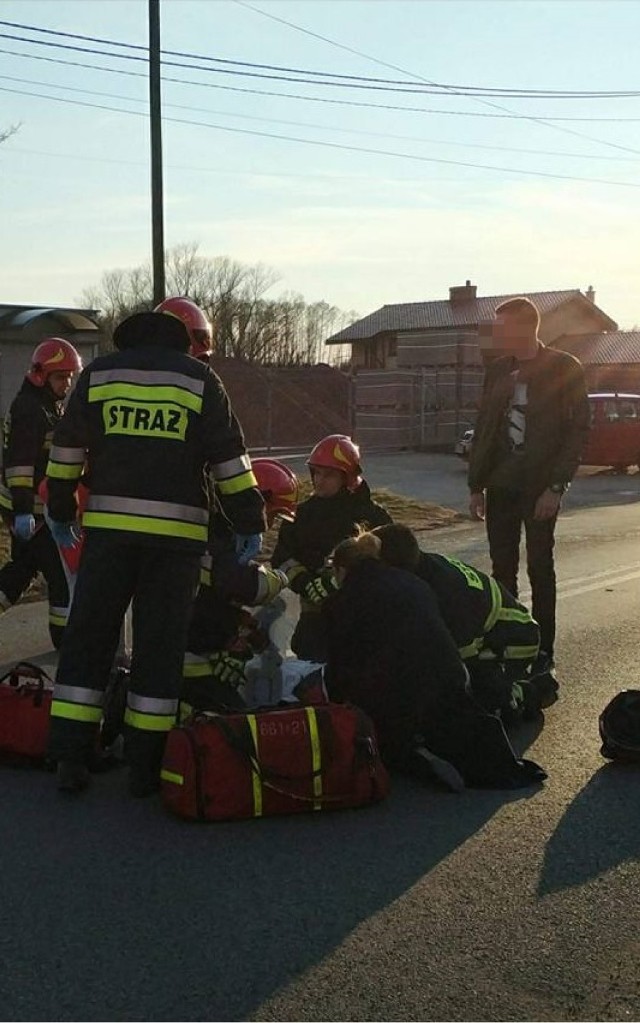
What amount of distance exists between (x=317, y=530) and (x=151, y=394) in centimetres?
188

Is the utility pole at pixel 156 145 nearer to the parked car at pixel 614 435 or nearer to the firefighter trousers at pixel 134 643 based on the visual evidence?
the parked car at pixel 614 435

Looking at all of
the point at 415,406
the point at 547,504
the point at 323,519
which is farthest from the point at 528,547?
the point at 415,406

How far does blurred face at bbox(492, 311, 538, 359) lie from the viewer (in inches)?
271

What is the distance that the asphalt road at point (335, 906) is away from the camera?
10.4ft

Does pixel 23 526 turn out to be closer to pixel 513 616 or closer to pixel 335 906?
pixel 513 616

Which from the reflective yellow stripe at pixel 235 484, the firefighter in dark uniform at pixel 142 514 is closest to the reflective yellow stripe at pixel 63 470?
the firefighter in dark uniform at pixel 142 514

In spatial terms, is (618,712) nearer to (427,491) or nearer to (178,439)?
(178,439)

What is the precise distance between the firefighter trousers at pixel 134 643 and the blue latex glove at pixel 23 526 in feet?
5.90

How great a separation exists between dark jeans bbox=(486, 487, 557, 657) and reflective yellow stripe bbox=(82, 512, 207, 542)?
2.88 m

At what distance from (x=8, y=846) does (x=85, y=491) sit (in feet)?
6.15

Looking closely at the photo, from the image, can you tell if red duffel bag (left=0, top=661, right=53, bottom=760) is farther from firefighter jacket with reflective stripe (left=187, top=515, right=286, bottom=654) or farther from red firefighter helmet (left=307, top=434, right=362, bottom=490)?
red firefighter helmet (left=307, top=434, right=362, bottom=490)

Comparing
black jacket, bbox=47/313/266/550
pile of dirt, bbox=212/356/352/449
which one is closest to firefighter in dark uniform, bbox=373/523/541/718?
black jacket, bbox=47/313/266/550

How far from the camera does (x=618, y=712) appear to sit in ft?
Answer: 17.1

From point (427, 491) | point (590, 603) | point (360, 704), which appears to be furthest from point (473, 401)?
point (360, 704)
